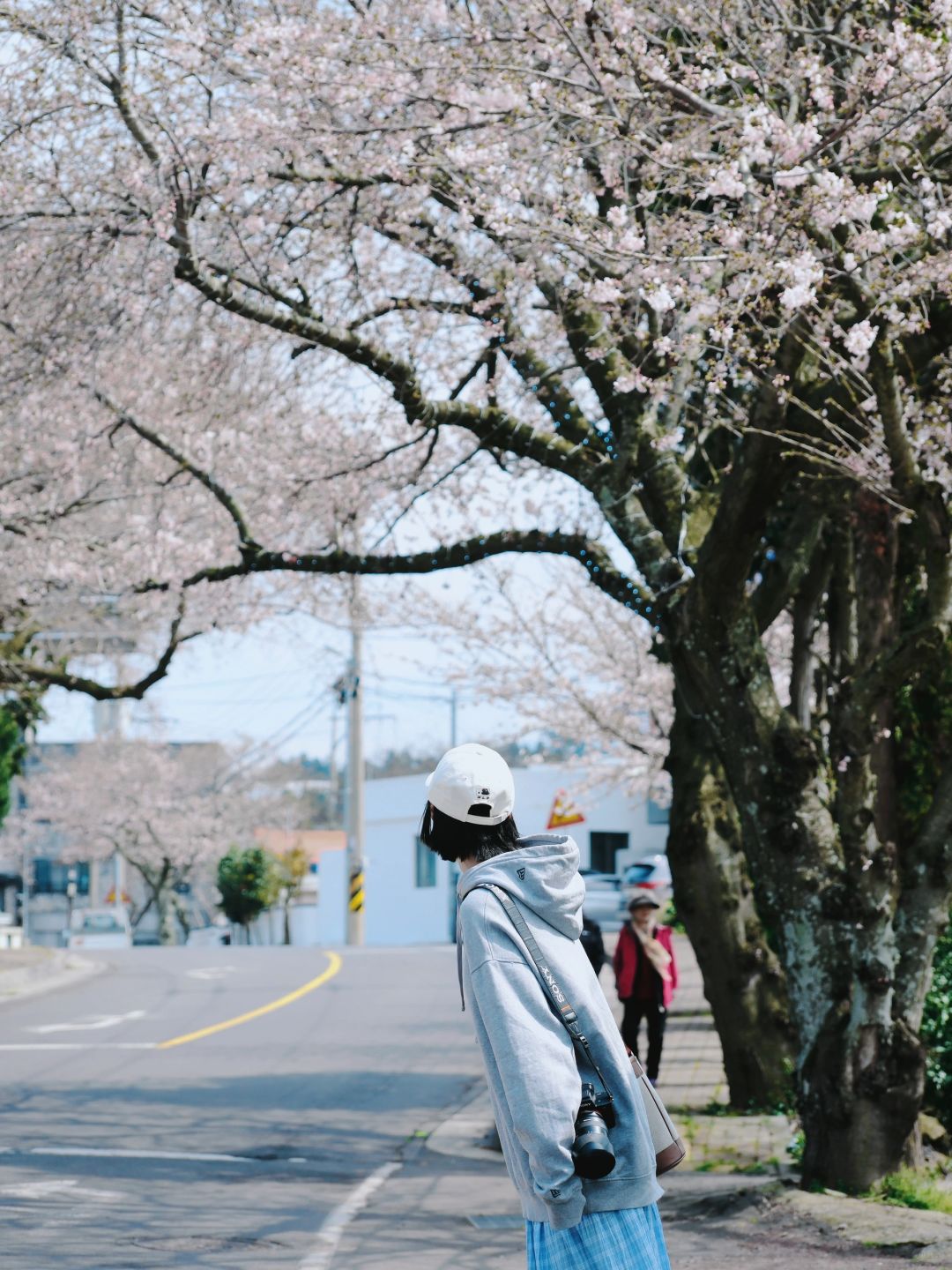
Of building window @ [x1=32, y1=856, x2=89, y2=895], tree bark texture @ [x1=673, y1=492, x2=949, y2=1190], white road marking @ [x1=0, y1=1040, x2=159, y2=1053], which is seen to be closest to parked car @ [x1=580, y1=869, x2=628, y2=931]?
white road marking @ [x1=0, y1=1040, x2=159, y2=1053]

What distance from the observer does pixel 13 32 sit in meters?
8.98

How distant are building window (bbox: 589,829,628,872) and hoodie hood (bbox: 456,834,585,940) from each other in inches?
1970

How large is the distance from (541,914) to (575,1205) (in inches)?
22.7

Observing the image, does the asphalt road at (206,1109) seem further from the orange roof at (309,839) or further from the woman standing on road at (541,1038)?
the orange roof at (309,839)

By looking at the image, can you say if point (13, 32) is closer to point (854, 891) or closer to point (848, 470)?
point (848, 470)

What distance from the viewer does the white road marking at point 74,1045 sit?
51.9 feet

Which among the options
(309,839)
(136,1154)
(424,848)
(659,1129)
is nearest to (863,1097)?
(136,1154)

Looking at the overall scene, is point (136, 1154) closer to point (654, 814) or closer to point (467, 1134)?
point (467, 1134)

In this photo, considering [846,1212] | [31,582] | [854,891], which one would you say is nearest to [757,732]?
[854,891]

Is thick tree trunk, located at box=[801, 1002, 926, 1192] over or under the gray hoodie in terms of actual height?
under

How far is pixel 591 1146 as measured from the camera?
3.12 metres

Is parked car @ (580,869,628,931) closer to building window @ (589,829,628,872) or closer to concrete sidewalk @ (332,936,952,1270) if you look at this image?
building window @ (589,829,628,872)

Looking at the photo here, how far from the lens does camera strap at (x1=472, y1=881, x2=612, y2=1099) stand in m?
3.24

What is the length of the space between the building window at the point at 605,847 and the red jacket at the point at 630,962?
40.7m
